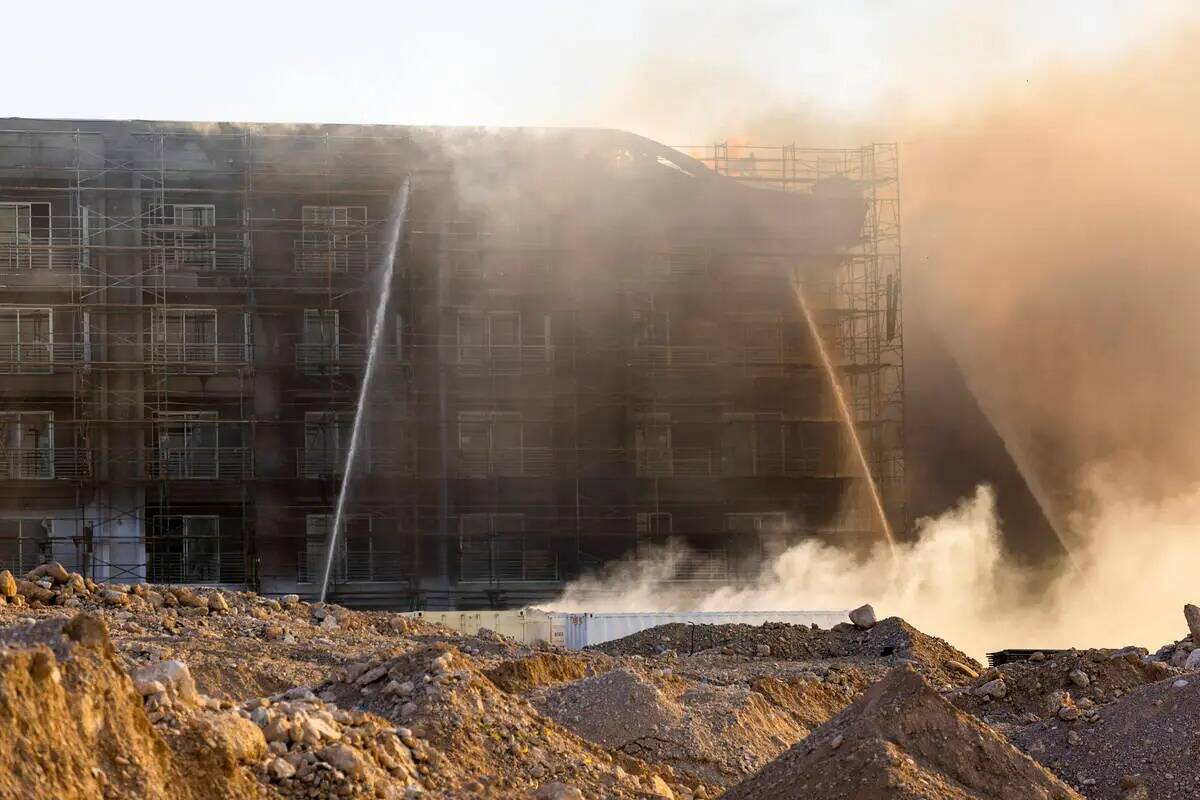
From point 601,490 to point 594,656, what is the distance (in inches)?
688

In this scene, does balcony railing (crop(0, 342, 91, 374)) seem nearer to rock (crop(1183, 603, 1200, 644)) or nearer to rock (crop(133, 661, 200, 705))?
rock (crop(1183, 603, 1200, 644))

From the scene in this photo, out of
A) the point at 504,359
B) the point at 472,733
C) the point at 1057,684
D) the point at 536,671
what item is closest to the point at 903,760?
the point at 472,733

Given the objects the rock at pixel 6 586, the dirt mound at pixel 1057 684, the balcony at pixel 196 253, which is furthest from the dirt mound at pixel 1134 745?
the balcony at pixel 196 253

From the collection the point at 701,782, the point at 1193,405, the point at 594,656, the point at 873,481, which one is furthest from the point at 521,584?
the point at 701,782

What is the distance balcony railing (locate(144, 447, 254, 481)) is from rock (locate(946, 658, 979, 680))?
19.4 m

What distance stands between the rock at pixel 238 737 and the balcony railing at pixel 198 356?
3061 centimetres

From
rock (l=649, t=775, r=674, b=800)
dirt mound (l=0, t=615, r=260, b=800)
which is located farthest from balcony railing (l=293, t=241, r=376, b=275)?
dirt mound (l=0, t=615, r=260, b=800)

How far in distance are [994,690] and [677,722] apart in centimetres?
679

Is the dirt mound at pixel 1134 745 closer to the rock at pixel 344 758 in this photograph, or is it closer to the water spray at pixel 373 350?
the rock at pixel 344 758

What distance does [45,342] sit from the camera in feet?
144

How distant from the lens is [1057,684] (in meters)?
25.2

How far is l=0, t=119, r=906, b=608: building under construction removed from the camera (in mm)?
43844

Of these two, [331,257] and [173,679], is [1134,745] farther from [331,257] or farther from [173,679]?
[331,257]

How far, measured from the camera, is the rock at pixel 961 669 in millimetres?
31328
